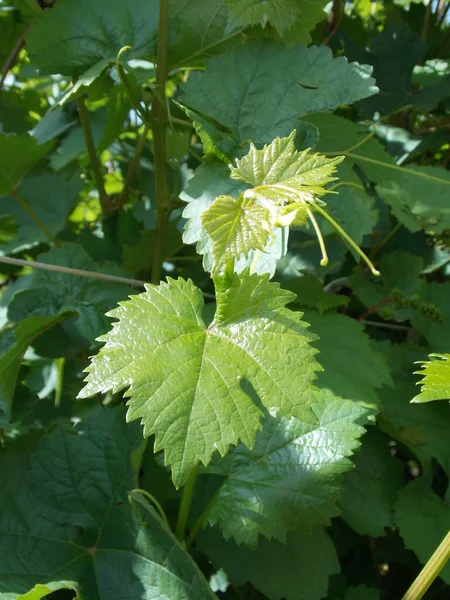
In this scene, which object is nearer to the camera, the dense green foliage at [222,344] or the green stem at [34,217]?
the dense green foliage at [222,344]

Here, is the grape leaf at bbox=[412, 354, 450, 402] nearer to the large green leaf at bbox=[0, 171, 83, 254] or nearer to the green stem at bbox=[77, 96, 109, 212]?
the green stem at bbox=[77, 96, 109, 212]

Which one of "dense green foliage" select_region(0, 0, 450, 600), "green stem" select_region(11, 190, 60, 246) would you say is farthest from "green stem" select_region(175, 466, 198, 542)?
"green stem" select_region(11, 190, 60, 246)

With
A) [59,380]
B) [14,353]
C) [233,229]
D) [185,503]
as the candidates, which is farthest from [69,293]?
[233,229]

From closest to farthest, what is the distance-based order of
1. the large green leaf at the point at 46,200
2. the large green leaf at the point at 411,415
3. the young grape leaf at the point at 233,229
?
the young grape leaf at the point at 233,229, the large green leaf at the point at 411,415, the large green leaf at the point at 46,200

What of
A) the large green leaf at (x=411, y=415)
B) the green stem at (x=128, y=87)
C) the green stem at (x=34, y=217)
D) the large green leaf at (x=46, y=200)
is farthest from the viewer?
the large green leaf at (x=46, y=200)

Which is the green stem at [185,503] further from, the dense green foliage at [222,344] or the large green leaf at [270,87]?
the large green leaf at [270,87]

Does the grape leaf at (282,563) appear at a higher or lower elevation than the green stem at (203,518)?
lower

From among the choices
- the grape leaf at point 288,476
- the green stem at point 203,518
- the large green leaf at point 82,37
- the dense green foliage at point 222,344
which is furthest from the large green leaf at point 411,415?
the large green leaf at point 82,37

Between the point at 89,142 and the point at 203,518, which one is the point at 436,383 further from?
the point at 89,142
